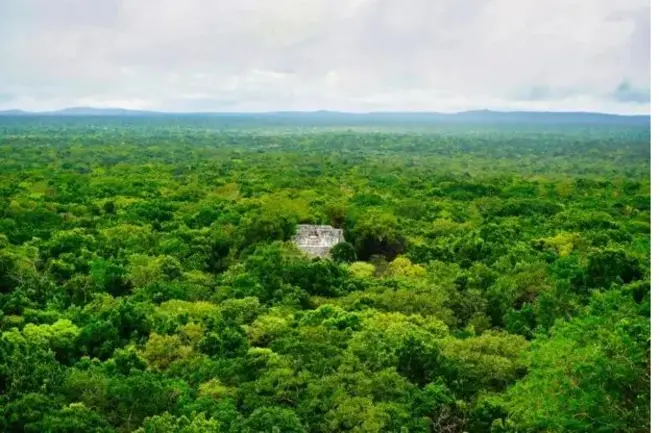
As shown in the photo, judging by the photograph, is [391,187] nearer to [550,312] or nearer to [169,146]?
[550,312]

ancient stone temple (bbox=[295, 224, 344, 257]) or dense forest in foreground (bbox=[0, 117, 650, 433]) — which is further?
ancient stone temple (bbox=[295, 224, 344, 257])

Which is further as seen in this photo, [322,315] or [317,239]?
[317,239]

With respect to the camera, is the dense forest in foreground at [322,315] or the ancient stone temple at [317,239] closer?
the dense forest in foreground at [322,315]

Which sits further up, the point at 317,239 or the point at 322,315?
the point at 317,239
